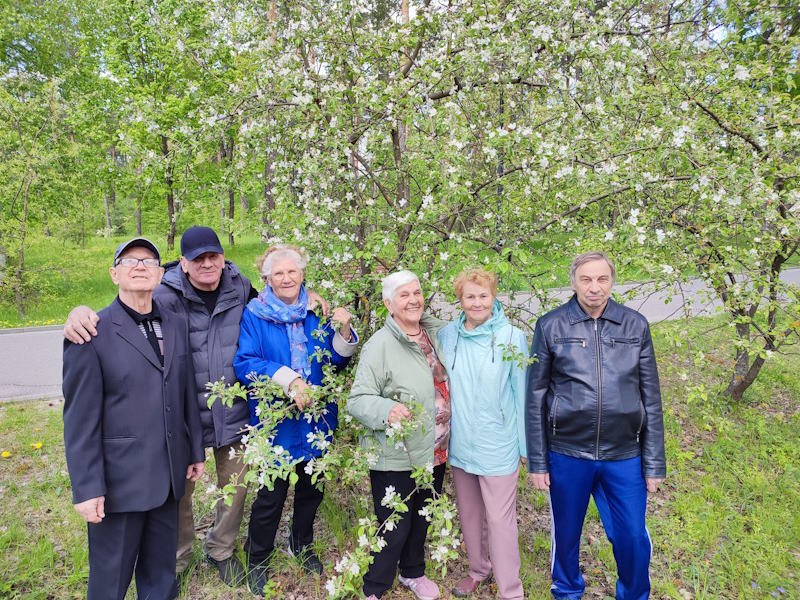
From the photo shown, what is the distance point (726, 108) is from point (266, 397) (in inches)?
161

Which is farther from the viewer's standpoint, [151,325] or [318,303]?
[318,303]

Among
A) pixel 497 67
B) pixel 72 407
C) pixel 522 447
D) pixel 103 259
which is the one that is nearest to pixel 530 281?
pixel 522 447

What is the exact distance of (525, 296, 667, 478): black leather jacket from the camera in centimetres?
269

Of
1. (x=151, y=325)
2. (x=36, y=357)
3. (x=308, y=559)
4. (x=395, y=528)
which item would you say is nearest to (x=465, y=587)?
(x=395, y=528)

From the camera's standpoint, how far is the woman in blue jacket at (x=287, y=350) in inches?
114

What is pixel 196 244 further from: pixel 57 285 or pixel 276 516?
pixel 57 285

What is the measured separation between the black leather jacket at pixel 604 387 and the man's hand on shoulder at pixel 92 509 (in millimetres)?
2315

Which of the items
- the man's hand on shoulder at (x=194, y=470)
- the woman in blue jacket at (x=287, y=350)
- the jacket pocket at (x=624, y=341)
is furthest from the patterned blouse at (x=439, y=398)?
the man's hand on shoulder at (x=194, y=470)

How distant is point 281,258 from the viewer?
9.57 ft

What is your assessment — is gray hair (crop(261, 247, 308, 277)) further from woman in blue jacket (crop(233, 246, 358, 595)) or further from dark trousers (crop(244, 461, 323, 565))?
dark trousers (crop(244, 461, 323, 565))

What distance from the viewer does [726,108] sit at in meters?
3.86

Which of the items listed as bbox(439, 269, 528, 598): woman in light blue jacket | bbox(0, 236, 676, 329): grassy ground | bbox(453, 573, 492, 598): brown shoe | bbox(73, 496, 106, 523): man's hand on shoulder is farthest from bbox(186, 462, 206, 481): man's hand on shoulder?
bbox(0, 236, 676, 329): grassy ground

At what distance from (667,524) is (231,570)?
3.34 meters

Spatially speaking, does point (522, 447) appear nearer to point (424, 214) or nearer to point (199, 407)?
point (424, 214)
